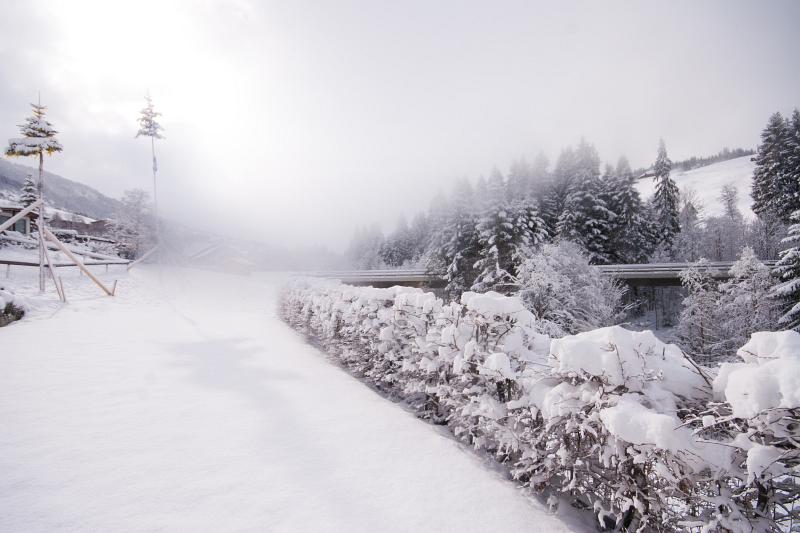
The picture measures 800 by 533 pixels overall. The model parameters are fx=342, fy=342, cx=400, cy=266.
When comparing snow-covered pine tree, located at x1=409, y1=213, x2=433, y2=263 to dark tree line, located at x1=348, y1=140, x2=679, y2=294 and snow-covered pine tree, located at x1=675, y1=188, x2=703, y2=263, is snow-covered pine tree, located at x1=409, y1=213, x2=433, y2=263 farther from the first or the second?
snow-covered pine tree, located at x1=675, y1=188, x2=703, y2=263

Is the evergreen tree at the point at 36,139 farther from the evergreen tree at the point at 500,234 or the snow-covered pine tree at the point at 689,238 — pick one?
the snow-covered pine tree at the point at 689,238

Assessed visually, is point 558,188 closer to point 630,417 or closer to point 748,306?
point 748,306

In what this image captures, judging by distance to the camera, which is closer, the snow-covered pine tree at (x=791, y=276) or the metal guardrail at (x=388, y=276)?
the snow-covered pine tree at (x=791, y=276)

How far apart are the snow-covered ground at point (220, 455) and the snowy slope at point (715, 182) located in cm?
7612

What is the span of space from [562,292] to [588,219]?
1604cm

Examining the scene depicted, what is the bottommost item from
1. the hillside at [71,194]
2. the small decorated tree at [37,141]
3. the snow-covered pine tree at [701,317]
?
the snow-covered pine tree at [701,317]

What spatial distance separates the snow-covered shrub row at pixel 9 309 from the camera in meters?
9.55

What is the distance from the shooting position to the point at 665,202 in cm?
4034

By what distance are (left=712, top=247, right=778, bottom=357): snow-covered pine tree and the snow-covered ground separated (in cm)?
2533

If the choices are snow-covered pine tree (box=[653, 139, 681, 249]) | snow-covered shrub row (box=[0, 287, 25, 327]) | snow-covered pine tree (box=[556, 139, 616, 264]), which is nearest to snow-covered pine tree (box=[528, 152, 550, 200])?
snow-covered pine tree (box=[556, 139, 616, 264])

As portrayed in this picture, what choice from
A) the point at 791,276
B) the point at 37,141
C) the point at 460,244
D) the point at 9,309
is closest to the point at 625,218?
the point at 791,276

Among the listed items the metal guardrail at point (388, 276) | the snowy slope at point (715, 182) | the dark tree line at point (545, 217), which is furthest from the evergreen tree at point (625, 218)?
the snowy slope at point (715, 182)

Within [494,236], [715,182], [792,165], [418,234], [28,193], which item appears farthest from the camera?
[715,182]

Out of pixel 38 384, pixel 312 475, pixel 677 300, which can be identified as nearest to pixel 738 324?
pixel 677 300
